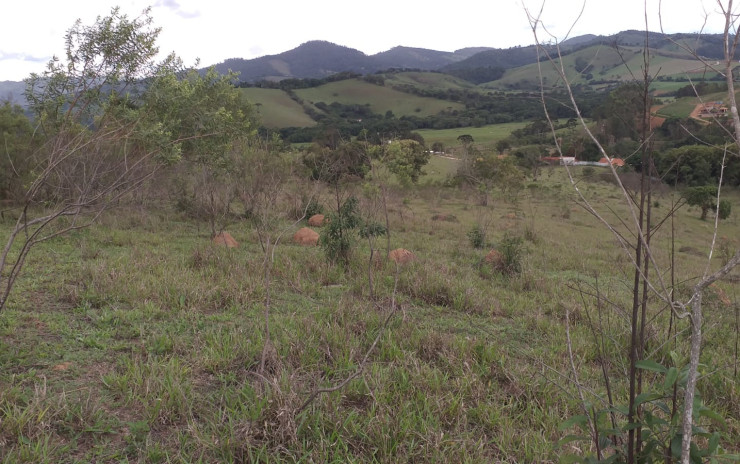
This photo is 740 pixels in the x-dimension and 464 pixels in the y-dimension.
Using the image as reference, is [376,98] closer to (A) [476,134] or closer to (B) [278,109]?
→ (B) [278,109]

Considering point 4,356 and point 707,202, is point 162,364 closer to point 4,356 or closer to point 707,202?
point 4,356

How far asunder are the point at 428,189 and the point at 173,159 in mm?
18881

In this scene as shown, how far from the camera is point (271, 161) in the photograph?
12508 mm

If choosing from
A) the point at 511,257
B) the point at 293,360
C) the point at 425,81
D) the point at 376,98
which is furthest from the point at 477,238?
the point at 425,81

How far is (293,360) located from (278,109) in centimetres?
8300

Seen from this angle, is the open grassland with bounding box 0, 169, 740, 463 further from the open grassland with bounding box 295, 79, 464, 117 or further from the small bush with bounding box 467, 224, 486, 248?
the open grassland with bounding box 295, 79, 464, 117

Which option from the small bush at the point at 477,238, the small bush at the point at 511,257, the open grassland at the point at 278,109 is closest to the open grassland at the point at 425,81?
the open grassland at the point at 278,109

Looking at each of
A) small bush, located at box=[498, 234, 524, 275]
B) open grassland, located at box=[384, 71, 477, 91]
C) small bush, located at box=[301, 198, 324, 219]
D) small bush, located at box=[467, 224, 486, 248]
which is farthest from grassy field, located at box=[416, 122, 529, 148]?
small bush, located at box=[498, 234, 524, 275]

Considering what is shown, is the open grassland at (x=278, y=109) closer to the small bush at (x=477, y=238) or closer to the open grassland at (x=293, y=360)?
the small bush at (x=477, y=238)

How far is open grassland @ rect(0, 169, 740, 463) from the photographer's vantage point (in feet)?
8.39

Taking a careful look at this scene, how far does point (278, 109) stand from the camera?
3216 inches

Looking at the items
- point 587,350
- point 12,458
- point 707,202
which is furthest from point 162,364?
point 707,202

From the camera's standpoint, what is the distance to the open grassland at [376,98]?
9131cm

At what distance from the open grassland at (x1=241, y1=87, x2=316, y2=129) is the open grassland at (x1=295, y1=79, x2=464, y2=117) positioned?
20.4ft
